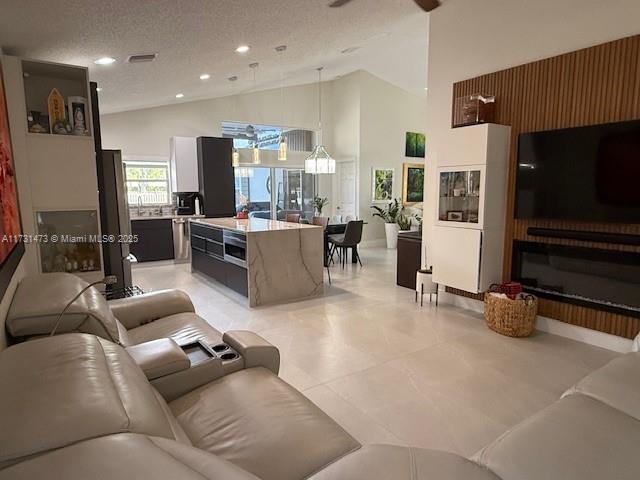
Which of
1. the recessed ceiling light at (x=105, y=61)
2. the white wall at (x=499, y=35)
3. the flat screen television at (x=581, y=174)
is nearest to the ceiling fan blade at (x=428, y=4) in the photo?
the white wall at (x=499, y=35)

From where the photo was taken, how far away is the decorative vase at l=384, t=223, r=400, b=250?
9.16 m

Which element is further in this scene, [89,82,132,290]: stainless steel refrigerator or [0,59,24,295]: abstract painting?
[89,82,132,290]: stainless steel refrigerator

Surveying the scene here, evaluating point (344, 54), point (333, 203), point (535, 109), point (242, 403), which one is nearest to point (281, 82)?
point (344, 54)

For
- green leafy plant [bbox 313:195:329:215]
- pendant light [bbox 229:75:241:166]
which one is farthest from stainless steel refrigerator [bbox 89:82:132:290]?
green leafy plant [bbox 313:195:329:215]

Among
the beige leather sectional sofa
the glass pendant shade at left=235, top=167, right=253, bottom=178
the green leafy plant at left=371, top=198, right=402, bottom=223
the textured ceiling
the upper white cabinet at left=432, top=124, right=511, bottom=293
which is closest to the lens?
the beige leather sectional sofa

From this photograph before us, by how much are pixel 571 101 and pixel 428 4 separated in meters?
2.11

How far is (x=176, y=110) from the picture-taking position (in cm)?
784

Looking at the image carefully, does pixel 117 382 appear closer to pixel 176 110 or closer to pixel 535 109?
pixel 535 109

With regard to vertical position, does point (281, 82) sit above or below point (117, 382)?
above

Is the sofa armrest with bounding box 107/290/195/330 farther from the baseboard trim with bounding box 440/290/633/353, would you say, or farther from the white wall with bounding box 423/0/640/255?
the baseboard trim with bounding box 440/290/633/353

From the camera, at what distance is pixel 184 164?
308 inches

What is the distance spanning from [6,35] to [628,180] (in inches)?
193

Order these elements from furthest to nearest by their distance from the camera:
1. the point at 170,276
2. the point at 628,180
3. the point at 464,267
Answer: the point at 170,276
the point at 464,267
the point at 628,180

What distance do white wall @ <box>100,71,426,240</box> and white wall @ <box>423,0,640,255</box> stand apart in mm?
4206
